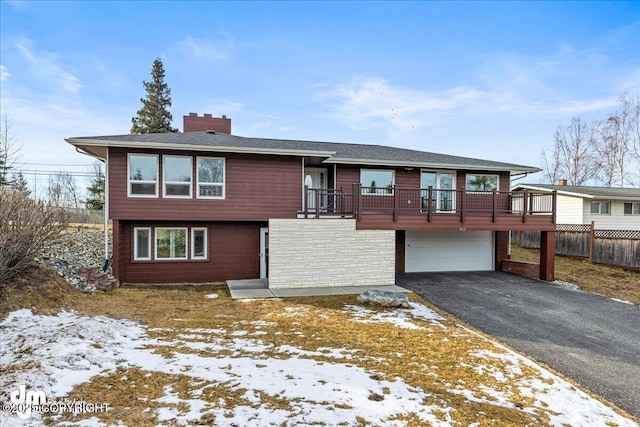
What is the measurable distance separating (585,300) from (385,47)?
12.9 meters

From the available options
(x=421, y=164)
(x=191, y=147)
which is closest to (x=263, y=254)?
(x=191, y=147)

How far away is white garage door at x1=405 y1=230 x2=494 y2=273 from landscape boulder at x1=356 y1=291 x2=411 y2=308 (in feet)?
17.5

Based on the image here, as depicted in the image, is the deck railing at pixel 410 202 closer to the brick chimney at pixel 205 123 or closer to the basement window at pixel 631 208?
the brick chimney at pixel 205 123

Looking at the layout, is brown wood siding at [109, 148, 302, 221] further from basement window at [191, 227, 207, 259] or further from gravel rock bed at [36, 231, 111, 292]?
gravel rock bed at [36, 231, 111, 292]

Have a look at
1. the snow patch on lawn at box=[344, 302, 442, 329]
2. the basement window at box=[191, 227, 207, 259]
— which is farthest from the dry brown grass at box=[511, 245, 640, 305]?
the basement window at box=[191, 227, 207, 259]

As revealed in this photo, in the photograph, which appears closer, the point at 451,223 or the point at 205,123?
the point at 451,223

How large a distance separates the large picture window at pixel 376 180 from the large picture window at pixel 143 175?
722 cm

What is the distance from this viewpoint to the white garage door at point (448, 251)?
45.3 feet

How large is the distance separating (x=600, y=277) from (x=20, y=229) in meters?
18.4

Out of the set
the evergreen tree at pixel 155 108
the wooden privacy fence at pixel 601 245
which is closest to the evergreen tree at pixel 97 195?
the evergreen tree at pixel 155 108

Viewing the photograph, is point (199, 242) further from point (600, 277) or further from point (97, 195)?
point (97, 195)

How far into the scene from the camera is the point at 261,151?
1100 cm

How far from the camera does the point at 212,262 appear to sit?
1159 centimetres

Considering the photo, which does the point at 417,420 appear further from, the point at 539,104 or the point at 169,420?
the point at 539,104
